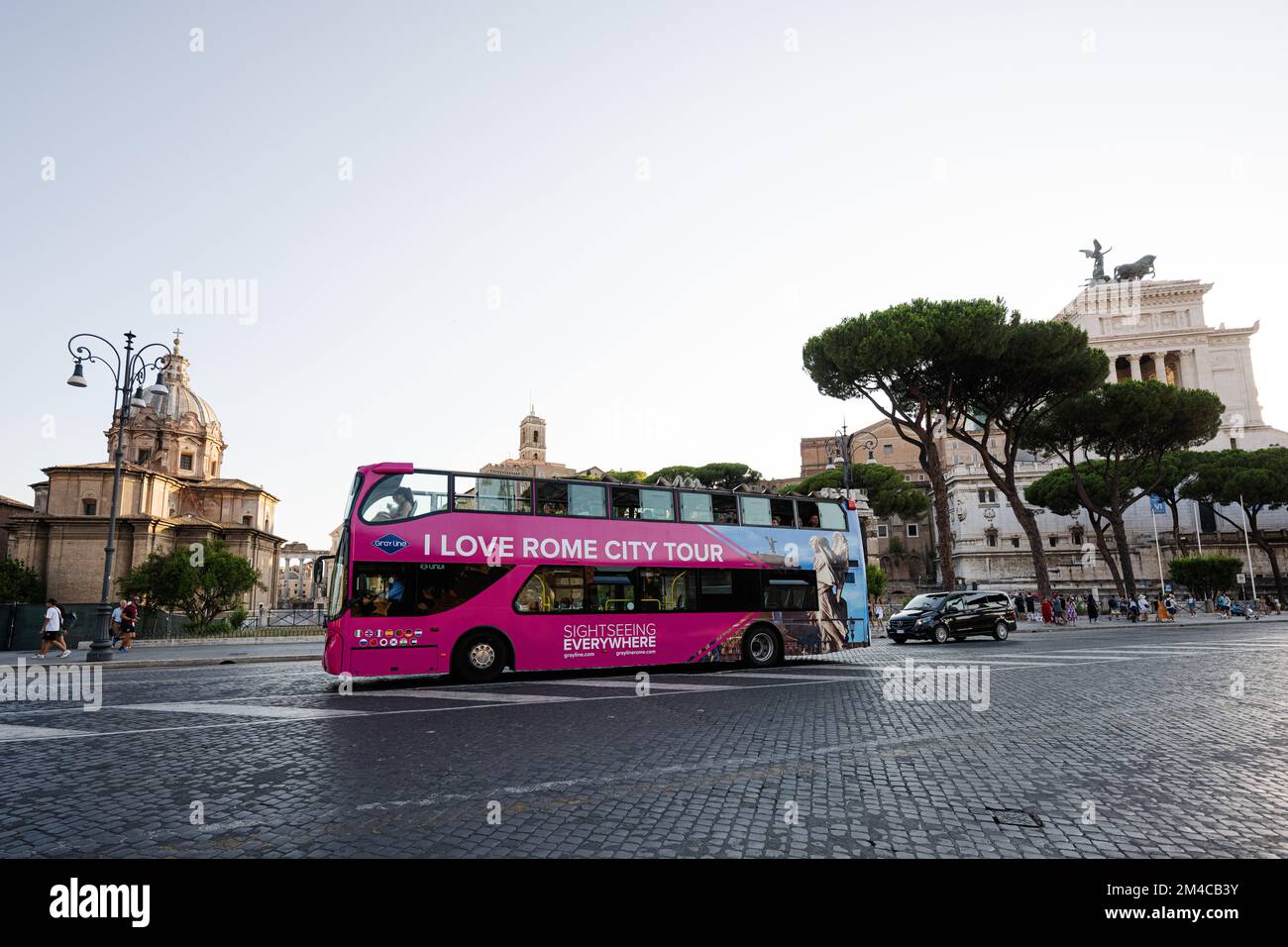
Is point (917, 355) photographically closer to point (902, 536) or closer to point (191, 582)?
point (191, 582)

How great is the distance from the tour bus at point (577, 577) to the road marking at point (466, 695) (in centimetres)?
54

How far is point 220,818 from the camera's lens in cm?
406

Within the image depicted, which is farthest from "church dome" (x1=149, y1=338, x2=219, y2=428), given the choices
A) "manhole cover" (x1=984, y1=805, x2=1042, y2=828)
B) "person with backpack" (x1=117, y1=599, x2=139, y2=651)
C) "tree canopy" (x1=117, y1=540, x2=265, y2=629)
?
"manhole cover" (x1=984, y1=805, x2=1042, y2=828)

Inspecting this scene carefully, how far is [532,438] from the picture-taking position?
135 metres

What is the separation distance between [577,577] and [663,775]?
25.4ft

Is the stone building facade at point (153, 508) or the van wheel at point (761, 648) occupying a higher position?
the stone building facade at point (153, 508)

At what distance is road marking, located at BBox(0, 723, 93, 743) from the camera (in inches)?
264

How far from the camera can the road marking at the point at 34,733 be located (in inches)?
264

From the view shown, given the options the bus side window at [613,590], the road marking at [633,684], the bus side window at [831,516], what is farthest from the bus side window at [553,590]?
the bus side window at [831,516]

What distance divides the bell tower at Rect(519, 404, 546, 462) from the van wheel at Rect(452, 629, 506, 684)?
398 feet

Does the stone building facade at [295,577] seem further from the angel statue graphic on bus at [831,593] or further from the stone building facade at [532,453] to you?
the angel statue graphic on bus at [831,593]

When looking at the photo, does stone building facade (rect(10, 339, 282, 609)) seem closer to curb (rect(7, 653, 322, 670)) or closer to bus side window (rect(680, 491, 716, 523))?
curb (rect(7, 653, 322, 670))
